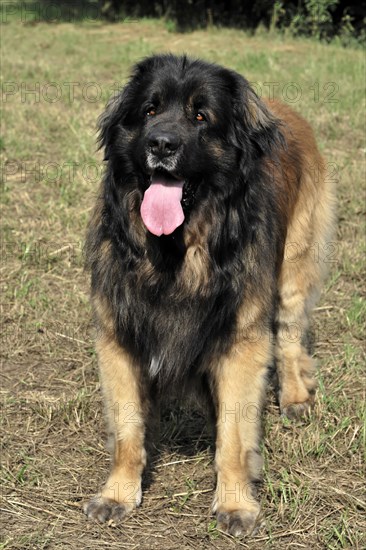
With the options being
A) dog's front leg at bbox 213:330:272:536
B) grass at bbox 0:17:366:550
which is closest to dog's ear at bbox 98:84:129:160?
dog's front leg at bbox 213:330:272:536

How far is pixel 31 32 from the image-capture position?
1625cm

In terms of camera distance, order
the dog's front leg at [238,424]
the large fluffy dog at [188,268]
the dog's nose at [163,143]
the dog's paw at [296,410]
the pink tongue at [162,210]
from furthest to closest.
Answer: the dog's paw at [296,410] → the dog's front leg at [238,424] → the large fluffy dog at [188,268] → the pink tongue at [162,210] → the dog's nose at [163,143]

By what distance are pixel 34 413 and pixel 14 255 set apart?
2092 millimetres

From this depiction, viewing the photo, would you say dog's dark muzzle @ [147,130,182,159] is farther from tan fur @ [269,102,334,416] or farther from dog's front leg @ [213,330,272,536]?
tan fur @ [269,102,334,416]

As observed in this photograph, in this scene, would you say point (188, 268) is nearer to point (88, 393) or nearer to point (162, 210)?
point (162, 210)

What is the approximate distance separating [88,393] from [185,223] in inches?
58.7

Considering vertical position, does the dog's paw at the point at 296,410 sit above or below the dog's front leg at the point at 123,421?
below

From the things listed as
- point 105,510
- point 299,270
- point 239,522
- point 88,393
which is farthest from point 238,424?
point 299,270

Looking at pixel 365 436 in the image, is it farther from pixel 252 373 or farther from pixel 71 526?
pixel 71 526

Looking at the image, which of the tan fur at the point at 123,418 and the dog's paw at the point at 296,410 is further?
the dog's paw at the point at 296,410

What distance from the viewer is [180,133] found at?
3.48 meters

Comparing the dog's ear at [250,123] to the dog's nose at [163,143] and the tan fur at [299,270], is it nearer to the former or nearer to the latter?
the dog's nose at [163,143]

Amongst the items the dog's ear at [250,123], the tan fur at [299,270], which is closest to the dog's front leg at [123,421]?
the dog's ear at [250,123]

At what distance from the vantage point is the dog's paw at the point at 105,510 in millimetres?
3703
